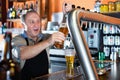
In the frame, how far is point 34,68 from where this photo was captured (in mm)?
1748

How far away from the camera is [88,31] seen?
317 cm

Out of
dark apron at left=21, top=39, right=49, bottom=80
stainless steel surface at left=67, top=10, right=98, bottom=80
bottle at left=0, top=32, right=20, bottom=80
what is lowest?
dark apron at left=21, top=39, right=49, bottom=80

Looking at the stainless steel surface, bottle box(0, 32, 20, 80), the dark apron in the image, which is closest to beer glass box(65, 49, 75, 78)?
bottle box(0, 32, 20, 80)

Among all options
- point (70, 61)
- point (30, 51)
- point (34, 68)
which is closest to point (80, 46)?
point (70, 61)

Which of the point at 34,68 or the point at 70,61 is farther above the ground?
the point at 70,61

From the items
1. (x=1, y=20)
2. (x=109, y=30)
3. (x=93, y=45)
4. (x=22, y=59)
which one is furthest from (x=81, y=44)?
(x=1, y=20)

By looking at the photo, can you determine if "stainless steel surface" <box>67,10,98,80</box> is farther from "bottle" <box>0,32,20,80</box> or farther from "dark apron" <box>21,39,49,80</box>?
"dark apron" <box>21,39,49,80</box>

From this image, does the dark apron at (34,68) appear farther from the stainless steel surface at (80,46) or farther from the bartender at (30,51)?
the stainless steel surface at (80,46)

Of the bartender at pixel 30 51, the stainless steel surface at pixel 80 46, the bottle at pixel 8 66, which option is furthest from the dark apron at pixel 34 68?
the stainless steel surface at pixel 80 46

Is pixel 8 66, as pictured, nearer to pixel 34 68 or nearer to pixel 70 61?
pixel 70 61

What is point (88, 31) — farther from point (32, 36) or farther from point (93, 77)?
point (93, 77)

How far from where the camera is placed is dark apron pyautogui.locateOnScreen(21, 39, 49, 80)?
1719 millimetres

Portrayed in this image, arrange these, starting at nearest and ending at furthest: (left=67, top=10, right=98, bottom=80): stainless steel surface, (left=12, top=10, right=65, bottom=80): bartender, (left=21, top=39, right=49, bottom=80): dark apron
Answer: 1. (left=67, top=10, right=98, bottom=80): stainless steel surface
2. (left=12, top=10, right=65, bottom=80): bartender
3. (left=21, top=39, right=49, bottom=80): dark apron

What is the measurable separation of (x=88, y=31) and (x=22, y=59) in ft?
5.38
